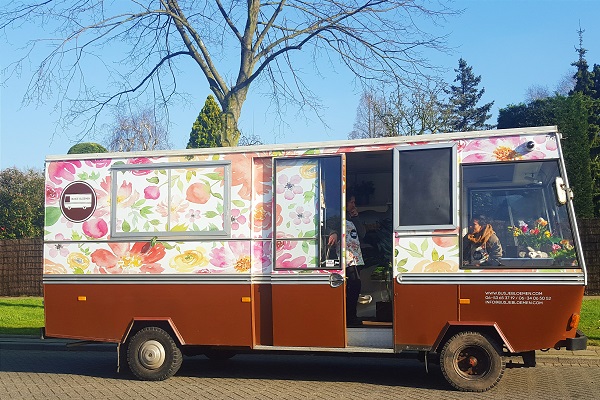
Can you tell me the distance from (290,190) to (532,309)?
3.36 metres

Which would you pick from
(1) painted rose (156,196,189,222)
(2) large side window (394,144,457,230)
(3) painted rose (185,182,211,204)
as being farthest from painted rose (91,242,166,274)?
(2) large side window (394,144,457,230)

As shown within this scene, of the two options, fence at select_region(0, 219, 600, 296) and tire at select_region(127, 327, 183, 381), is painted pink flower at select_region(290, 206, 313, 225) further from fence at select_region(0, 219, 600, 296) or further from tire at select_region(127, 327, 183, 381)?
fence at select_region(0, 219, 600, 296)

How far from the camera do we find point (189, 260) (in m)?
9.91

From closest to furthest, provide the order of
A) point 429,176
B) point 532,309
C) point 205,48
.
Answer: point 532,309 < point 429,176 < point 205,48

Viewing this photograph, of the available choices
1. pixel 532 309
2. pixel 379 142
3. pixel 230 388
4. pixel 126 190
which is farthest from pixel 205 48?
pixel 532 309

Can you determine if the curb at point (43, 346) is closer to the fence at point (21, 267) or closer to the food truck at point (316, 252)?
the food truck at point (316, 252)

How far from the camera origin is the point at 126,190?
1023cm

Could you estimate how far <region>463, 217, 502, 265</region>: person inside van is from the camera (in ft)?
28.7

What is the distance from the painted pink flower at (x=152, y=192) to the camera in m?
10.1

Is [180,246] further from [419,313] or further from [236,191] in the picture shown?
[419,313]

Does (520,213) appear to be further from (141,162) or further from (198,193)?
(141,162)

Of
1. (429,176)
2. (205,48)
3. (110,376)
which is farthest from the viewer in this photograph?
(205,48)

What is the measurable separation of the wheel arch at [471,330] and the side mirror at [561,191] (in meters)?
1.66

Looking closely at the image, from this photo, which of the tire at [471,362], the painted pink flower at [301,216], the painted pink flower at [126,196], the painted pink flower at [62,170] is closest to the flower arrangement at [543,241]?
the tire at [471,362]
